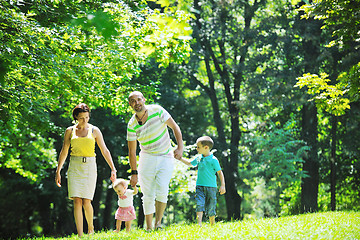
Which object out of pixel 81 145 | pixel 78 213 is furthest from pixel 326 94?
pixel 78 213

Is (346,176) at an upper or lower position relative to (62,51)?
lower

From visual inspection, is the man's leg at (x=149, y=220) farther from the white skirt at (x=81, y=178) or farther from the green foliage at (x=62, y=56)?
the green foliage at (x=62, y=56)

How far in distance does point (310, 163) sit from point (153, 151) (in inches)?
604

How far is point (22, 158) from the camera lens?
69.4 feet

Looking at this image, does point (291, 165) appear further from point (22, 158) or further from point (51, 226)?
point (51, 226)

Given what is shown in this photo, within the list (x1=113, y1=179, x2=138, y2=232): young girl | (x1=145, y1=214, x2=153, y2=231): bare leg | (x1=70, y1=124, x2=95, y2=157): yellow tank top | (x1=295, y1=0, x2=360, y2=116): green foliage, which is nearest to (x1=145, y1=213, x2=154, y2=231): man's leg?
(x1=145, y1=214, x2=153, y2=231): bare leg

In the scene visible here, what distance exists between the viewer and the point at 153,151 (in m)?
6.74

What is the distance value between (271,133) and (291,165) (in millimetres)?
1948

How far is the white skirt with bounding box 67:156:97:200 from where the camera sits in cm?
677

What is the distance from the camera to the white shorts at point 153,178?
674cm

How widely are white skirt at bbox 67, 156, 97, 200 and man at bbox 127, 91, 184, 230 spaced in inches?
27.4

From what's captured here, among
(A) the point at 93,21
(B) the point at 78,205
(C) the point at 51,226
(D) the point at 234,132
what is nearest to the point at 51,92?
(B) the point at 78,205

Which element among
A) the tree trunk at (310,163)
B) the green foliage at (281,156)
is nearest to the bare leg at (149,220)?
the green foliage at (281,156)

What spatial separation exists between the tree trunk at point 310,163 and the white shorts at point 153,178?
45.7ft
